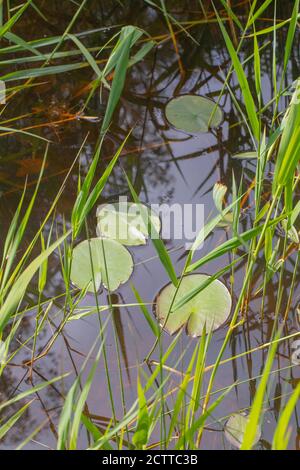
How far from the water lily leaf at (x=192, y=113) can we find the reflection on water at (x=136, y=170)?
0.03 meters

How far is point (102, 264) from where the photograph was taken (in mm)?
1450

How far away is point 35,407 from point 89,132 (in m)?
0.85

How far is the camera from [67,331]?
1.37 m

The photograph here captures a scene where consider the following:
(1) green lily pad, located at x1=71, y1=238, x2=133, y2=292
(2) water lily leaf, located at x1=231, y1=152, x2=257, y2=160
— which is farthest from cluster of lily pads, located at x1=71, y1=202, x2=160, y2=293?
(2) water lily leaf, located at x1=231, y1=152, x2=257, y2=160

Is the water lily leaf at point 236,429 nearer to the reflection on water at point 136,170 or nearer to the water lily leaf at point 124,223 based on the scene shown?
the reflection on water at point 136,170

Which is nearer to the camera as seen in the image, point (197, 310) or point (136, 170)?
point (197, 310)

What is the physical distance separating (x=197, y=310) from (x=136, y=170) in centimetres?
52

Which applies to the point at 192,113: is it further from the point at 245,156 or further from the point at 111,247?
the point at 111,247

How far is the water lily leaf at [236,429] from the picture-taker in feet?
3.81

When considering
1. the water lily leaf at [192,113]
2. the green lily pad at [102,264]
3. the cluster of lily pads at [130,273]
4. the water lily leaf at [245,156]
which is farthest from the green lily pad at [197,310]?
the water lily leaf at [192,113]

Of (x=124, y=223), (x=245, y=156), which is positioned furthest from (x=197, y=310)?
(x=245, y=156)

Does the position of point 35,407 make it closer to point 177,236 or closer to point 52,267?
point 52,267

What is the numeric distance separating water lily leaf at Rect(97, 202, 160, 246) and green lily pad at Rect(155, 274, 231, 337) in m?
0.17
